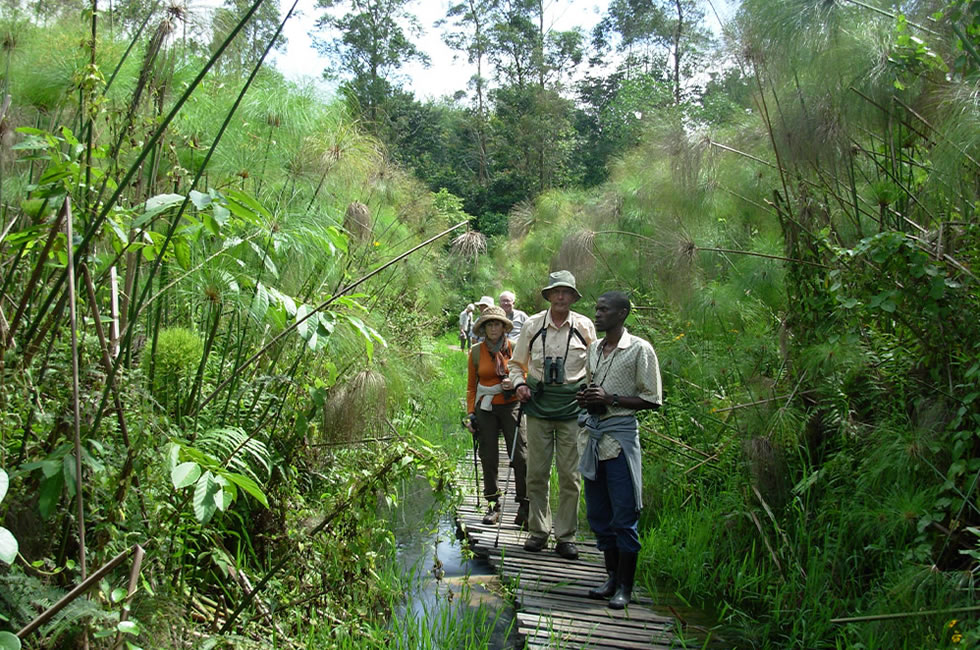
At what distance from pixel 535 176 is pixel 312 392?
78.6ft

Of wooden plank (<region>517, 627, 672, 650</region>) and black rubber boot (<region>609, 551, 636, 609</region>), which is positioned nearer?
wooden plank (<region>517, 627, 672, 650</region>)

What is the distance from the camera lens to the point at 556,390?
5137 millimetres

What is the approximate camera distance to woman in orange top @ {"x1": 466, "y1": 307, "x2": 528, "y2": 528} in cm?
576

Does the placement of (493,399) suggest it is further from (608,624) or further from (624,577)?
(608,624)

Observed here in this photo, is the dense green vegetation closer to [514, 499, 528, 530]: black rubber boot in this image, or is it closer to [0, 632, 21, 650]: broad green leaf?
[0, 632, 21, 650]: broad green leaf

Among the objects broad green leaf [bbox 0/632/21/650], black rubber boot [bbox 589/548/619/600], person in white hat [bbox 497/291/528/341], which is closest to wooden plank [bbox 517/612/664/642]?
black rubber boot [bbox 589/548/619/600]

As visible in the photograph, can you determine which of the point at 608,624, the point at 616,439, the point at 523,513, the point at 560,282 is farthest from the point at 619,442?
the point at 523,513

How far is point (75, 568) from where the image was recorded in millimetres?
2197

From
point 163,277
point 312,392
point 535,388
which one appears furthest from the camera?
point 535,388

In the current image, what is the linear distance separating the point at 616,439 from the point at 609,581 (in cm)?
78

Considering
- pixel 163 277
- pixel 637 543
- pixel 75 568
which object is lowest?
pixel 637 543

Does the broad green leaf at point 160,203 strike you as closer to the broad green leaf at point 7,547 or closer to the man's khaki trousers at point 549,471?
the broad green leaf at point 7,547

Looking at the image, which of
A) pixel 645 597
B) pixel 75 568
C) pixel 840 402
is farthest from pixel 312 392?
pixel 840 402

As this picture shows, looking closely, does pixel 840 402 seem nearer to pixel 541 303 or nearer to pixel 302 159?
pixel 302 159
